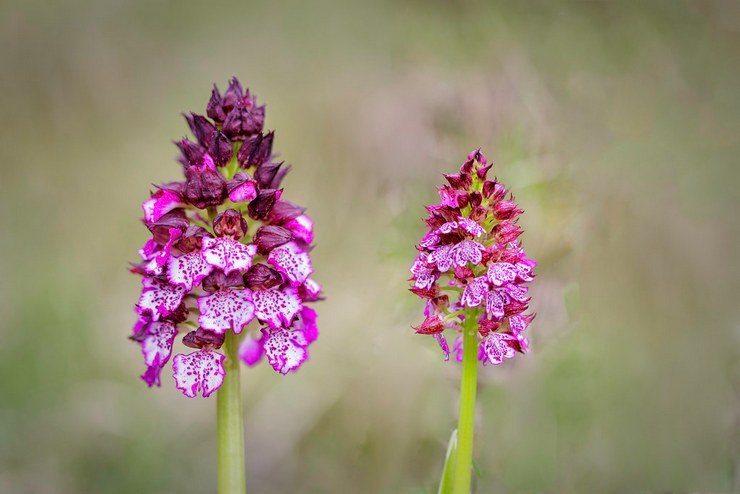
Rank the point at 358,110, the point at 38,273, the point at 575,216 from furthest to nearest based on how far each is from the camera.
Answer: the point at 358,110 → the point at 38,273 → the point at 575,216

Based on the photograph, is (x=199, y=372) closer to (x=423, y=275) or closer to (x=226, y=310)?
(x=226, y=310)

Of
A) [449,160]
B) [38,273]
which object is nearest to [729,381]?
[449,160]

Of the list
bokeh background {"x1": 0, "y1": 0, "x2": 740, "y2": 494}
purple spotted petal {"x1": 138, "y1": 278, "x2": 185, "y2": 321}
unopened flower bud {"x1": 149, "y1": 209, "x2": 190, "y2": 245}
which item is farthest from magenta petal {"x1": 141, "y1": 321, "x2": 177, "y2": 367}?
bokeh background {"x1": 0, "y1": 0, "x2": 740, "y2": 494}

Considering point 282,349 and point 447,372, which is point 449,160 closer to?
point 447,372

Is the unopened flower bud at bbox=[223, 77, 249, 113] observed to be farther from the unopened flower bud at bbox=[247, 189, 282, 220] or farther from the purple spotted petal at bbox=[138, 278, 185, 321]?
the purple spotted petal at bbox=[138, 278, 185, 321]

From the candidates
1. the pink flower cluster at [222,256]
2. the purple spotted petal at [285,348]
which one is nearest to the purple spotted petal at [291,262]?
the pink flower cluster at [222,256]

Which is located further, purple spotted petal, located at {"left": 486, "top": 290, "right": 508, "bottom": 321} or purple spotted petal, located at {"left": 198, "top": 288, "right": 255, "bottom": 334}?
purple spotted petal, located at {"left": 198, "top": 288, "right": 255, "bottom": 334}

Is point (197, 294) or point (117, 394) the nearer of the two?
point (197, 294)

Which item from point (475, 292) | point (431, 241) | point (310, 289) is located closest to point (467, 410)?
point (475, 292)

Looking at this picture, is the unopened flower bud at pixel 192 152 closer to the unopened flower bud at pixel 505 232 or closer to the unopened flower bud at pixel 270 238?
the unopened flower bud at pixel 270 238
